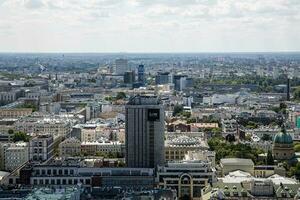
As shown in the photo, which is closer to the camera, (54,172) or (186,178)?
(186,178)

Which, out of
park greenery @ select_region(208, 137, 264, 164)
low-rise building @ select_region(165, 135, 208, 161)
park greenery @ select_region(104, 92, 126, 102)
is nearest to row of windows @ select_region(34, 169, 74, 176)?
low-rise building @ select_region(165, 135, 208, 161)

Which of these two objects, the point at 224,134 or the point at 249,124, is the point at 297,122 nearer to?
the point at 249,124

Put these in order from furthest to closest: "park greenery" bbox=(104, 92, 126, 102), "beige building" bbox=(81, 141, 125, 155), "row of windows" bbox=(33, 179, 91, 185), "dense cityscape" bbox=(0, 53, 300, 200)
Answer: "park greenery" bbox=(104, 92, 126, 102)
"beige building" bbox=(81, 141, 125, 155)
"row of windows" bbox=(33, 179, 91, 185)
"dense cityscape" bbox=(0, 53, 300, 200)

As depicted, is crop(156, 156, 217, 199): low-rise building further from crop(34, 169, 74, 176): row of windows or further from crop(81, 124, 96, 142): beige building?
crop(81, 124, 96, 142): beige building

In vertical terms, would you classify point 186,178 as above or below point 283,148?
below

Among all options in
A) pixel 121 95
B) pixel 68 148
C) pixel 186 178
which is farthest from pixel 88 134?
pixel 121 95

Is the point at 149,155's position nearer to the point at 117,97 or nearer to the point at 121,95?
the point at 117,97

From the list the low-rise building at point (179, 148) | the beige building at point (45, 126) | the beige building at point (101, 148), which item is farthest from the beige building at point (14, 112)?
the low-rise building at point (179, 148)

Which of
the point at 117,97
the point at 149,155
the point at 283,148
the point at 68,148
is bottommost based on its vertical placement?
the point at 117,97
